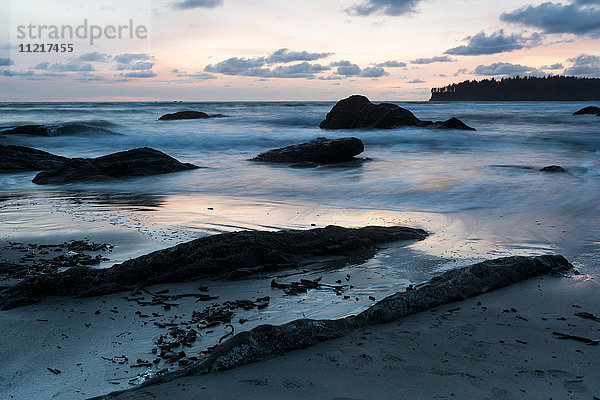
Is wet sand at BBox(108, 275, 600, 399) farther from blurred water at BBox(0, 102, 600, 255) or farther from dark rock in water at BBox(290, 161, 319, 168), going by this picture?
dark rock in water at BBox(290, 161, 319, 168)

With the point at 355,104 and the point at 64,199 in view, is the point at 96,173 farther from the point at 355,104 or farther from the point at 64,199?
the point at 355,104

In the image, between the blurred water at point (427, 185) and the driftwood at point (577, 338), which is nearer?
the driftwood at point (577, 338)

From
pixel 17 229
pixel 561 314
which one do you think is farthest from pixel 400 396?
pixel 17 229

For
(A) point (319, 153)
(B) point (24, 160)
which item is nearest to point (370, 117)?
(A) point (319, 153)

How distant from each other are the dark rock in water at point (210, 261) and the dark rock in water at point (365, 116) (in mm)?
23971

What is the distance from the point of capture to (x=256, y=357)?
289cm

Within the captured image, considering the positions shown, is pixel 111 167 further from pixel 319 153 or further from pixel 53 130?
pixel 53 130

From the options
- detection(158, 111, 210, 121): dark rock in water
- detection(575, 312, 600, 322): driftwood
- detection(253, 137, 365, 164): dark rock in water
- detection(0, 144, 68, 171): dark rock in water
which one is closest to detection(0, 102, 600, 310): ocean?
detection(0, 144, 68, 171): dark rock in water

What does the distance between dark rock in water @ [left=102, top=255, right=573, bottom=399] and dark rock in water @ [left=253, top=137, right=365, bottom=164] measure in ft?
35.8

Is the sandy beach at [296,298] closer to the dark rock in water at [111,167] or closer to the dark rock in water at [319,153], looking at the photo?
the dark rock in water at [111,167]

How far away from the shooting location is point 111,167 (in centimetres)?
1256

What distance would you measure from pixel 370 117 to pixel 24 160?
2008cm

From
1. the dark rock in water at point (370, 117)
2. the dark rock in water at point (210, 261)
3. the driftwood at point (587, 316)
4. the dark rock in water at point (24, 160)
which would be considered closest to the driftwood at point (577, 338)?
the driftwood at point (587, 316)

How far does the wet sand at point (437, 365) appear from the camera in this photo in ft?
8.43
